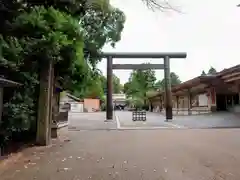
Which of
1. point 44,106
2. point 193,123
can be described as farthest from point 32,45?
point 193,123

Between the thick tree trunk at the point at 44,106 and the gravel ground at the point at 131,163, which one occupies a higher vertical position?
the thick tree trunk at the point at 44,106

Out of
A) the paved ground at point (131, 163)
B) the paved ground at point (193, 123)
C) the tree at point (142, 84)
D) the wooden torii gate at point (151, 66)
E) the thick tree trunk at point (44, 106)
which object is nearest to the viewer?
the paved ground at point (131, 163)

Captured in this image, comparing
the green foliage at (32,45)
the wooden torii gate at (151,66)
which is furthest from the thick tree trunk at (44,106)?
the wooden torii gate at (151,66)

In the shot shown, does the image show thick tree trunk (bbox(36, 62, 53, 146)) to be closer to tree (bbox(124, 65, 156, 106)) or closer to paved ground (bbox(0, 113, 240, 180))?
paved ground (bbox(0, 113, 240, 180))

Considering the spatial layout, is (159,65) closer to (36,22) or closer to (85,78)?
(85,78)

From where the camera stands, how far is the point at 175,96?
34188 millimetres

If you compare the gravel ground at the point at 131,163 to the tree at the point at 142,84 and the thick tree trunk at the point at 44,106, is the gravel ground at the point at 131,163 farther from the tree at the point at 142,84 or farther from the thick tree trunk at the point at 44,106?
the tree at the point at 142,84

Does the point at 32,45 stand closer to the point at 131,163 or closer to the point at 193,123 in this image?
the point at 131,163

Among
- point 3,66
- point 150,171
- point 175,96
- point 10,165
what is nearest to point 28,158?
point 10,165

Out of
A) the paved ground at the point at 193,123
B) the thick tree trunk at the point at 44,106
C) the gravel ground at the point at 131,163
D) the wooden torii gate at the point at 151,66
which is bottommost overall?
the gravel ground at the point at 131,163

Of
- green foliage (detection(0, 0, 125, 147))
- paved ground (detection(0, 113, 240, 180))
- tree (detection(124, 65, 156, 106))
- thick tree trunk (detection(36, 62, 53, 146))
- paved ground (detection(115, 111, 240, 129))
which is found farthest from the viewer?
tree (detection(124, 65, 156, 106))

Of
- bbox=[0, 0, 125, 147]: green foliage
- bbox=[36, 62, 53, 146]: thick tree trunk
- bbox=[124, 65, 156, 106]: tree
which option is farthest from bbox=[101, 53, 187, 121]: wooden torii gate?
bbox=[124, 65, 156, 106]: tree

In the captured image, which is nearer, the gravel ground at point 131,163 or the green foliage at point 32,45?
the gravel ground at point 131,163

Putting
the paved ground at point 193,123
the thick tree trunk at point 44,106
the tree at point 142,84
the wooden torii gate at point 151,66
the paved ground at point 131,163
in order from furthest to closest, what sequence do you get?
the tree at point 142,84 → the wooden torii gate at point 151,66 → the paved ground at point 193,123 → the thick tree trunk at point 44,106 → the paved ground at point 131,163
